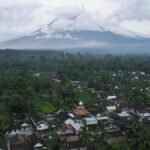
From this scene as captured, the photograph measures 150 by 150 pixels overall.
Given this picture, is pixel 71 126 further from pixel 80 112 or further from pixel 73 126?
pixel 80 112

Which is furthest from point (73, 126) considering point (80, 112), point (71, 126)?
point (80, 112)

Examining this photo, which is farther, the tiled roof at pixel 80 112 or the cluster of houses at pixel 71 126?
the tiled roof at pixel 80 112

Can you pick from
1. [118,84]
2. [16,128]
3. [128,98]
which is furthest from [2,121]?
[118,84]

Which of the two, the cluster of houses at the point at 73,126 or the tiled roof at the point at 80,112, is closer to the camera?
the cluster of houses at the point at 73,126

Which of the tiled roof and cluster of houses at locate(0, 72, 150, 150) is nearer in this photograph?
cluster of houses at locate(0, 72, 150, 150)

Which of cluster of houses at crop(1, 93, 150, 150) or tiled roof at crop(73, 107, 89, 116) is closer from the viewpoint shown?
cluster of houses at crop(1, 93, 150, 150)

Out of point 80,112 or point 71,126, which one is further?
point 80,112

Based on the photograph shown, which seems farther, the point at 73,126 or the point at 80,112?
the point at 80,112

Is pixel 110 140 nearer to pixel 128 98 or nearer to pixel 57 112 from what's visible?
pixel 57 112
